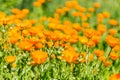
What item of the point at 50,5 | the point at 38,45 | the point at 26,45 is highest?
the point at 26,45

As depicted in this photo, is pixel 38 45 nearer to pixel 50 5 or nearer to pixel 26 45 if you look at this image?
pixel 26 45

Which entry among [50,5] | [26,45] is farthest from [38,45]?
[50,5]

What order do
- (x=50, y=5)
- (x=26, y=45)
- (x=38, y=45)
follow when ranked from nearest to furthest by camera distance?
(x=26, y=45) < (x=38, y=45) < (x=50, y=5)

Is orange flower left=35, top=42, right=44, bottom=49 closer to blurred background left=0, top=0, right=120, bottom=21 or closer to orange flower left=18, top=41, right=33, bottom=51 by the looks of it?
orange flower left=18, top=41, right=33, bottom=51

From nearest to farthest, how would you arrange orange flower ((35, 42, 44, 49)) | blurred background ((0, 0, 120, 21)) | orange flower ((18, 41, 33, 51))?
orange flower ((18, 41, 33, 51)) < orange flower ((35, 42, 44, 49)) < blurred background ((0, 0, 120, 21))

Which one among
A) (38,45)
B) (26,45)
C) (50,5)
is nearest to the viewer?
(26,45)

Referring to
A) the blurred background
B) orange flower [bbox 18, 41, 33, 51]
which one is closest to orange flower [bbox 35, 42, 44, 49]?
orange flower [bbox 18, 41, 33, 51]

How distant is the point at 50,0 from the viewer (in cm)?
820

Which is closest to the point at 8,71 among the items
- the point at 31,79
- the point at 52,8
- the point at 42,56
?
the point at 31,79

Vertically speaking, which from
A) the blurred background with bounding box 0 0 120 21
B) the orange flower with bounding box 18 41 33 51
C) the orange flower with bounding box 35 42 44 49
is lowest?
the blurred background with bounding box 0 0 120 21

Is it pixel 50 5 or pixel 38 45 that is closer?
pixel 38 45

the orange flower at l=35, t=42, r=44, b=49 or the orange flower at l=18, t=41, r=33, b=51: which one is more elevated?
the orange flower at l=18, t=41, r=33, b=51

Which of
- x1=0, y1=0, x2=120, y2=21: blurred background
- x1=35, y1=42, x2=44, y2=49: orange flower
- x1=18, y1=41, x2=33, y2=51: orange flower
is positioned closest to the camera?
x1=18, y1=41, x2=33, y2=51: orange flower

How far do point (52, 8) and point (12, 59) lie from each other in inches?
193
